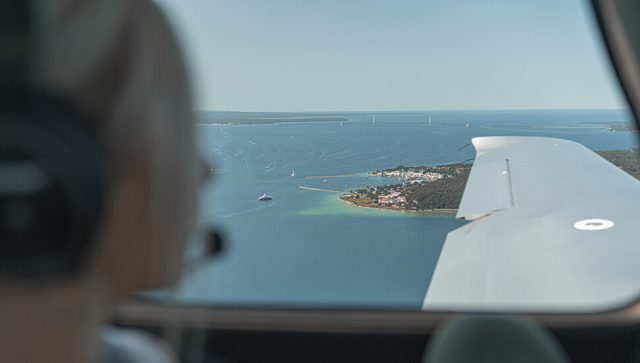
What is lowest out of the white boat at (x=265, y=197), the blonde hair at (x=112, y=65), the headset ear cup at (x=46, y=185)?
the white boat at (x=265, y=197)

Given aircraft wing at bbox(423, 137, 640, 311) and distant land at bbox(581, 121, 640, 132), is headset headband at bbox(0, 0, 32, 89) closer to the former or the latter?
distant land at bbox(581, 121, 640, 132)

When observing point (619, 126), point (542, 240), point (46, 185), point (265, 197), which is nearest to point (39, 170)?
point (46, 185)

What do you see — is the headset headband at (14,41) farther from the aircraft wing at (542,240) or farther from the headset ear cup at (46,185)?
the aircraft wing at (542,240)

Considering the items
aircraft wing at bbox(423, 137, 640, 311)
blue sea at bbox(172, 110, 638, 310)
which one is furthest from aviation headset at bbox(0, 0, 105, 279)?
aircraft wing at bbox(423, 137, 640, 311)

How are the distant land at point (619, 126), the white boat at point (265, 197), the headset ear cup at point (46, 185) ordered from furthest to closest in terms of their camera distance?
1. the white boat at point (265, 197)
2. the distant land at point (619, 126)
3. the headset ear cup at point (46, 185)

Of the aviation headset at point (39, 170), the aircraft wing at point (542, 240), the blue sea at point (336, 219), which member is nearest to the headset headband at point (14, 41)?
the aviation headset at point (39, 170)

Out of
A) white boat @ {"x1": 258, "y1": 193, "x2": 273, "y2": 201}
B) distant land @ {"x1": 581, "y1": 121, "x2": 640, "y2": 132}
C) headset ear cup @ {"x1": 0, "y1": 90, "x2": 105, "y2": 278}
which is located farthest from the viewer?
white boat @ {"x1": 258, "y1": 193, "x2": 273, "y2": 201}

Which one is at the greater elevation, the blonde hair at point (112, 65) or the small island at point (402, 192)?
the blonde hair at point (112, 65)

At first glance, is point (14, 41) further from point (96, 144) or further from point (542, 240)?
point (542, 240)
